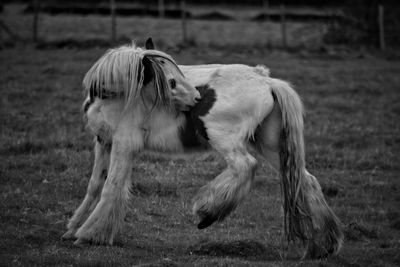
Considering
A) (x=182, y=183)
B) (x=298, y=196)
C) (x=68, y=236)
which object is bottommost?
(x=182, y=183)

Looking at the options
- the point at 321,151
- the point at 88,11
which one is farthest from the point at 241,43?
the point at 321,151

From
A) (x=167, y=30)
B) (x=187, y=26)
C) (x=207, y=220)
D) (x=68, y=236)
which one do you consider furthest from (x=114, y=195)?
(x=187, y=26)

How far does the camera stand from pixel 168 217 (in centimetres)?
793

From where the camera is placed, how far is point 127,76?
6.32 meters

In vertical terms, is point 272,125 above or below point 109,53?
below

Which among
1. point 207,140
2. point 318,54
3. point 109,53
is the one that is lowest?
point 318,54

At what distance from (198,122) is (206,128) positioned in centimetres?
A: 12

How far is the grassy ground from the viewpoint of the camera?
6.32 m

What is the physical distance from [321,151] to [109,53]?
5781 millimetres

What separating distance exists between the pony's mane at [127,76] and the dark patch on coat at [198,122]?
0.25m

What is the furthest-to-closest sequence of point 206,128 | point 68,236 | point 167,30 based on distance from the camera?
point 167,30 < point 68,236 < point 206,128

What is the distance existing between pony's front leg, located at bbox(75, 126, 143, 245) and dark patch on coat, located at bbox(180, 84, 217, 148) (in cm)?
45

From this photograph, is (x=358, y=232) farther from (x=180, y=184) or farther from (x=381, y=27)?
(x=381, y=27)

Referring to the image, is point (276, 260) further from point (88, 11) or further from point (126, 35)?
point (88, 11)
